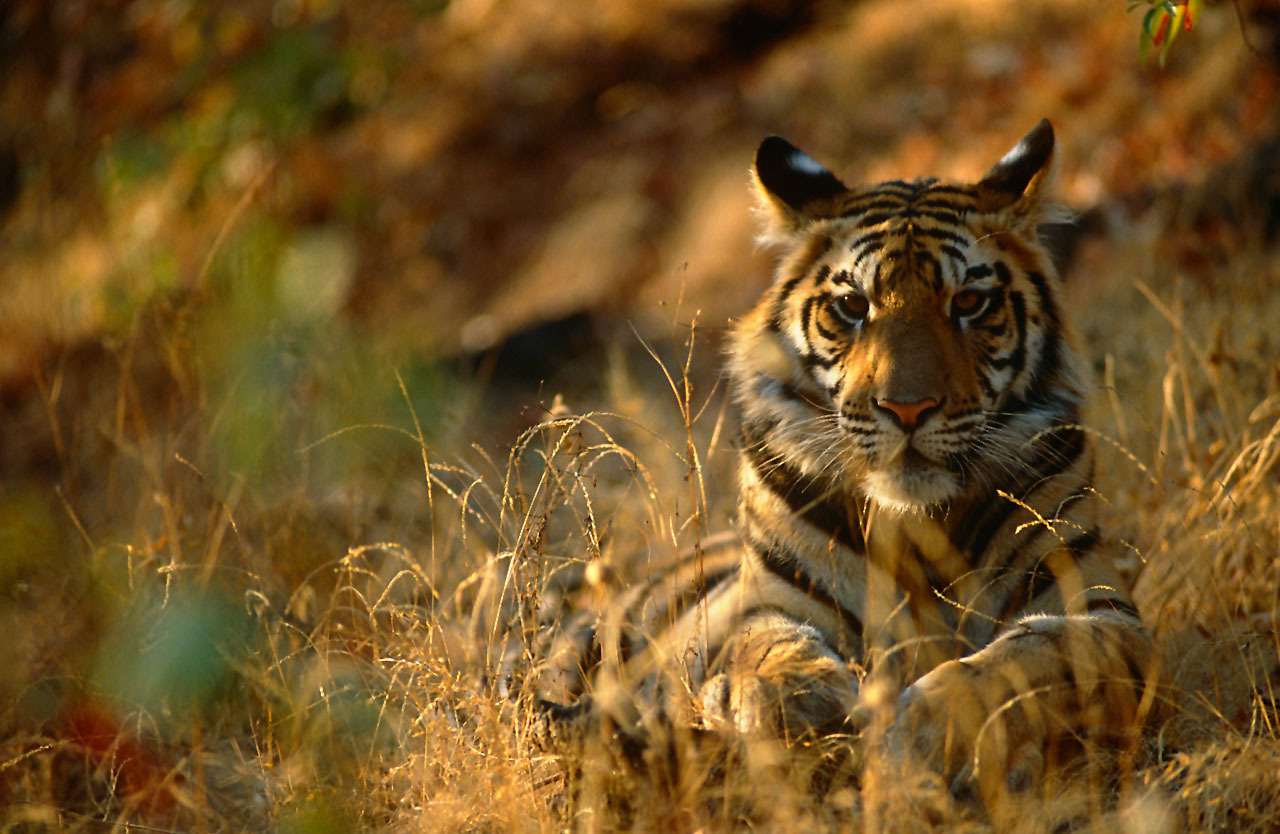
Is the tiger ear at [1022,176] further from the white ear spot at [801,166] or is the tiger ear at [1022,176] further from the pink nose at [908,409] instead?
the pink nose at [908,409]

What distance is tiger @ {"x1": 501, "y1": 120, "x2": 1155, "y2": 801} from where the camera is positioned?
8.69ft

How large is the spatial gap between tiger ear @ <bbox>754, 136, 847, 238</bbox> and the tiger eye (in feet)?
1.24

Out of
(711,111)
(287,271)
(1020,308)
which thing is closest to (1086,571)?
(1020,308)

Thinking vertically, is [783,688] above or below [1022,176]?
below

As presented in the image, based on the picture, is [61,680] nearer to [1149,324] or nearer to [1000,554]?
[1000,554]

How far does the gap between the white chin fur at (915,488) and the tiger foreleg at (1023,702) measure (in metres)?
0.41

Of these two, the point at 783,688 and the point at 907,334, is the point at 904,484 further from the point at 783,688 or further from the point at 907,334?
the point at 783,688

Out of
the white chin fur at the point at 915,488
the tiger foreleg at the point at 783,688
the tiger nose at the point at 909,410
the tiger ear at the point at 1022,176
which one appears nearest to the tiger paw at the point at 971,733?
the tiger foreleg at the point at 783,688

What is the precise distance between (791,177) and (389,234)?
976 centimetres

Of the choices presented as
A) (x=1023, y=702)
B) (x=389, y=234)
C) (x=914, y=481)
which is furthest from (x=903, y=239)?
(x=389, y=234)

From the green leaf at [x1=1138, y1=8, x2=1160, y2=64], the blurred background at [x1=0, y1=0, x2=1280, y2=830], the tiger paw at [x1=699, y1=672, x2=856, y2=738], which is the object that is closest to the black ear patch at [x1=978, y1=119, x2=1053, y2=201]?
the green leaf at [x1=1138, y1=8, x2=1160, y2=64]

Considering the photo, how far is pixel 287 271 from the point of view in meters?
5.29

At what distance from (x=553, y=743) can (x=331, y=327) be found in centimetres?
371

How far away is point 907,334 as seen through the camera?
9.88 feet
